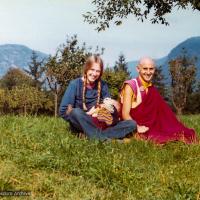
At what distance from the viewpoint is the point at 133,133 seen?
33.6 ft

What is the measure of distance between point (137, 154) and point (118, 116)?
227cm

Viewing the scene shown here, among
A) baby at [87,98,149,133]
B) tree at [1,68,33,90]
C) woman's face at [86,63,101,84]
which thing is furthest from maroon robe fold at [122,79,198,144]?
tree at [1,68,33,90]

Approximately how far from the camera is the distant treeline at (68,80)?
5534 cm

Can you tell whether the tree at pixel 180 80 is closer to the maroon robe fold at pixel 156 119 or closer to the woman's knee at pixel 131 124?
the maroon robe fold at pixel 156 119

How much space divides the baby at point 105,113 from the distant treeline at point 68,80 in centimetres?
1727

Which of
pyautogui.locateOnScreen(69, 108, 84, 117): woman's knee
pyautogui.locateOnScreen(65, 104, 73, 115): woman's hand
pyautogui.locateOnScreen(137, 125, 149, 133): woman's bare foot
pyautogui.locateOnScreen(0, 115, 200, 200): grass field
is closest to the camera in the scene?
pyautogui.locateOnScreen(0, 115, 200, 200): grass field

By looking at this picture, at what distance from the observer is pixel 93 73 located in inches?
392

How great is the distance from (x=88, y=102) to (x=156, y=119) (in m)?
1.53

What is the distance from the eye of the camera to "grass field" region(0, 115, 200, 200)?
5848mm

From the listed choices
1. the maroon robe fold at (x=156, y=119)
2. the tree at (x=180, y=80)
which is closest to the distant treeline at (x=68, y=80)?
the tree at (x=180, y=80)

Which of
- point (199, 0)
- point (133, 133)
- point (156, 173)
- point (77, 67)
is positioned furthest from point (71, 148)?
point (77, 67)

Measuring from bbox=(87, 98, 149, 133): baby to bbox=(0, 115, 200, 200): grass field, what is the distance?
42.2 inches

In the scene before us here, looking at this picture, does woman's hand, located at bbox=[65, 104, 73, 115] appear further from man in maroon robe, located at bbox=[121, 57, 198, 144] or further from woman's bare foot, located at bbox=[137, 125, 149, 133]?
woman's bare foot, located at bbox=[137, 125, 149, 133]

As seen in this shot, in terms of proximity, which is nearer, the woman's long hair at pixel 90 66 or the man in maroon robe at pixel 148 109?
the woman's long hair at pixel 90 66
